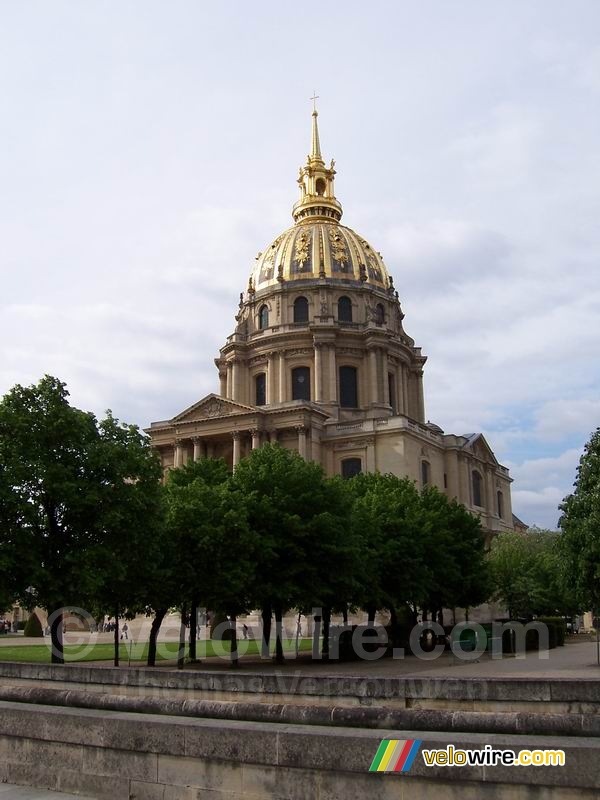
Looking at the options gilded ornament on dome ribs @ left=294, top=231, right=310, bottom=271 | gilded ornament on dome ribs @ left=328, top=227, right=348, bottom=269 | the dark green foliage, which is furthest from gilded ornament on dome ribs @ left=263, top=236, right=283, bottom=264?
the dark green foliage

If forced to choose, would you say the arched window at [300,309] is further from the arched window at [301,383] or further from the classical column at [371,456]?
the classical column at [371,456]

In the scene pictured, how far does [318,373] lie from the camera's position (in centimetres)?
9150

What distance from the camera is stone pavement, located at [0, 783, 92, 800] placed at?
30.0 ft

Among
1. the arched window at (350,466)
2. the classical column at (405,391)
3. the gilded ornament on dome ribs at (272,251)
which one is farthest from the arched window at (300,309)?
the arched window at (350,466)

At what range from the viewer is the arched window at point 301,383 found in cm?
9238

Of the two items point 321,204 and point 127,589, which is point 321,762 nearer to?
point 127,589

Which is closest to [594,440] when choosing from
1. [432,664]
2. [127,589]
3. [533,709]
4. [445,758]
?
[432,664]

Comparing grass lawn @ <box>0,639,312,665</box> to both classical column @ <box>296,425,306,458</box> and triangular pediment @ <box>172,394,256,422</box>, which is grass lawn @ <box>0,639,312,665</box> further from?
triangular pediment @ <box>172,394,256,422</box>

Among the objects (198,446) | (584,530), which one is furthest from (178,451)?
(584,530)

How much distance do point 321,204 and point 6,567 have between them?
282 ft

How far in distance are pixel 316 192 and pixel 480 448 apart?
40.5 m

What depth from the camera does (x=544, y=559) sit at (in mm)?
63969

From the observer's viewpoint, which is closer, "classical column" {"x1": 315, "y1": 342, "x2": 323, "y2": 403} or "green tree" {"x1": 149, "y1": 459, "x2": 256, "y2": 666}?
"green tree" {"x1": 149, "y1": 459, "x2": 256, "y2": 666}

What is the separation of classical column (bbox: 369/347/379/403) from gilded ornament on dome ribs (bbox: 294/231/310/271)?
1353cm
